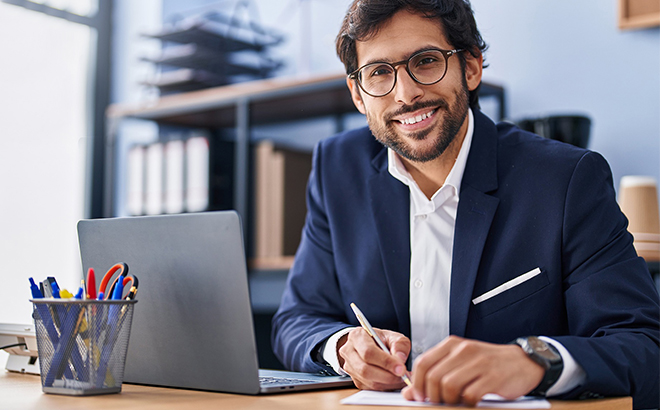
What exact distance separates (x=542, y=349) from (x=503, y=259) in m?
0.41

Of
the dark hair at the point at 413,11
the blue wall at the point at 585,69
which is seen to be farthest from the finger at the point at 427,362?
the blue wall at the point at 585,69

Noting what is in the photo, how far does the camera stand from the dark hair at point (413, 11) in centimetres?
→ 140

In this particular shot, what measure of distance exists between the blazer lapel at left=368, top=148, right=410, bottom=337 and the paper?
0.44 meters

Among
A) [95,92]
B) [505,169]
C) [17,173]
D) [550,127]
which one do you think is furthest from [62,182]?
[505,169]

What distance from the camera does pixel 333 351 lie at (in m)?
1.17

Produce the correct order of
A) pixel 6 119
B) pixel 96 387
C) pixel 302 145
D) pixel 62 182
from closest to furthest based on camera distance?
pixel 96 387
pixel 302 145
pixel 6 119
pixel 62 182

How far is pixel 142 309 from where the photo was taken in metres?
1.06

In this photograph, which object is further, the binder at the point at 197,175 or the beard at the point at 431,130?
the binder at the point at 197,175

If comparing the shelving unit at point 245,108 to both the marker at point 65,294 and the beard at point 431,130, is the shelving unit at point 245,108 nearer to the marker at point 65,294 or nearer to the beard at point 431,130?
the beard at point 431,130

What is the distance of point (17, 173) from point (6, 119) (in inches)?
9.9

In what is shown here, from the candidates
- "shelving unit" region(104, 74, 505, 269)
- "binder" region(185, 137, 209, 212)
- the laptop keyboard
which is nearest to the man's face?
the laptop keyboard

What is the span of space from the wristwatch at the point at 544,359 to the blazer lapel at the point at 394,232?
49cm

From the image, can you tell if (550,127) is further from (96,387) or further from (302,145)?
(96,387)

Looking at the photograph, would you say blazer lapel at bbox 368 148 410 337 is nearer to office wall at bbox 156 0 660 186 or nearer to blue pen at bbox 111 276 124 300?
blue pen at bbox 111 276 124 300
